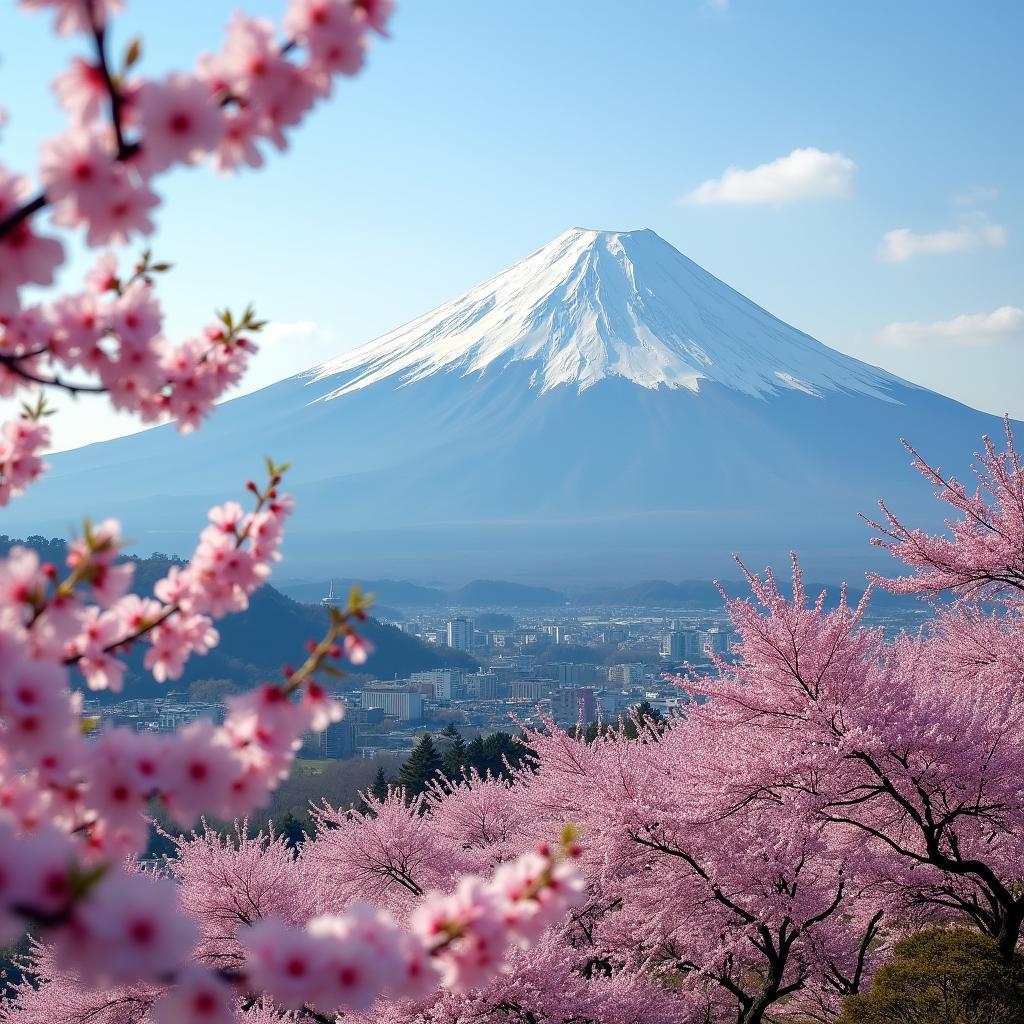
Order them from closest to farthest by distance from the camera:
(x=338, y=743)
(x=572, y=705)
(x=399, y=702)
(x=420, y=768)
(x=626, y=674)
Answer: (x=420, y=768) < (x=338, y=743) < (x=399, y=702) < (x=572, y=705) < (x=626, y=674)

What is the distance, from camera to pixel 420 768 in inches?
886

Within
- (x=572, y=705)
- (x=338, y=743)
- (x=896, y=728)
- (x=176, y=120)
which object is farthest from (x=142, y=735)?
(x=572, y=705)

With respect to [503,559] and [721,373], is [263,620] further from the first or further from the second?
[721,373]

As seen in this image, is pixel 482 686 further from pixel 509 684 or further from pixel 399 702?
pixel 399 702

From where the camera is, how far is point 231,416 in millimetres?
139500

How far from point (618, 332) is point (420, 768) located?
10679cm

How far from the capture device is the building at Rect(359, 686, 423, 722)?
39341 millimetres

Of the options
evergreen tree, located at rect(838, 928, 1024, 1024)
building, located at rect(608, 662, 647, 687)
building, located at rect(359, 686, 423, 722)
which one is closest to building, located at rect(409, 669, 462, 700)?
building, located at rect(359, 686, 423, 722)

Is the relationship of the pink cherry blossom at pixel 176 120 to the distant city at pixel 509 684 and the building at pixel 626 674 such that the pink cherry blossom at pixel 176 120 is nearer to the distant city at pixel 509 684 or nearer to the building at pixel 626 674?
the distant city at pixel 509 684

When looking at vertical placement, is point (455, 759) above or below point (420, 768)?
below

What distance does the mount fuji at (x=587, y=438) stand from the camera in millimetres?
122562

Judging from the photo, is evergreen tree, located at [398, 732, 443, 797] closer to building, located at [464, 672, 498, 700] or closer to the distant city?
the distant city

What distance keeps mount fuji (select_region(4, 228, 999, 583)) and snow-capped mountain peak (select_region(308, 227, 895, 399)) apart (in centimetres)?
24

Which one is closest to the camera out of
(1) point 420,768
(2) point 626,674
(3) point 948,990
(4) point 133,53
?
(4) point 133,53
